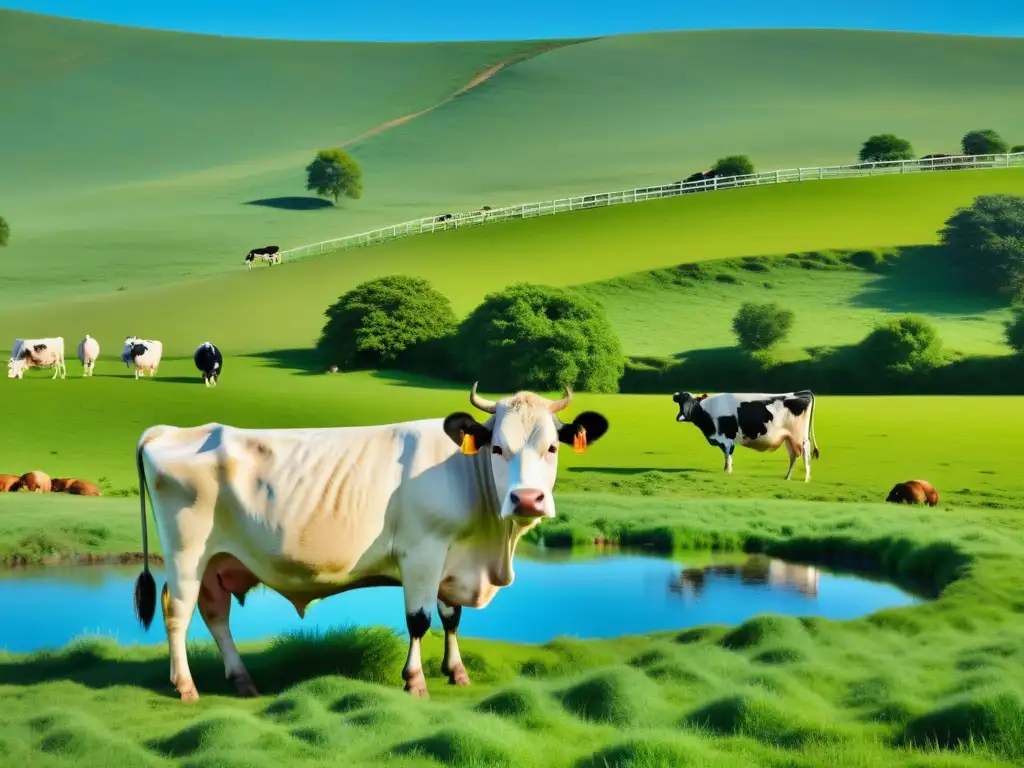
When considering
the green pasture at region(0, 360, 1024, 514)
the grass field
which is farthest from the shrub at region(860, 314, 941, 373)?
the green pasture at region(0, 360, 1024, 514)

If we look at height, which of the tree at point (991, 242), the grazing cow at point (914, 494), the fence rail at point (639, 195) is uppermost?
the fence rail at point (639, 195)

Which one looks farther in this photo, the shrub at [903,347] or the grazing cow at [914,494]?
the shrub at [903,347]

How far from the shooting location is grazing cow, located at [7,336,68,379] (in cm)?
4522

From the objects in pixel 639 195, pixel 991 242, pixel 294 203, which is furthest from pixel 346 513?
pixel 294 203

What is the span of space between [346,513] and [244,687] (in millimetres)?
1634

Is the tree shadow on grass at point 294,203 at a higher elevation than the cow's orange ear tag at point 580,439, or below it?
higher

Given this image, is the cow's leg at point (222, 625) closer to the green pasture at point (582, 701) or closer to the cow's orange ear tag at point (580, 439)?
the green pasture at point (582, 701)

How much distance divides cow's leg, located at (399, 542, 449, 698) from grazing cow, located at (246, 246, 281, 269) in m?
77.3

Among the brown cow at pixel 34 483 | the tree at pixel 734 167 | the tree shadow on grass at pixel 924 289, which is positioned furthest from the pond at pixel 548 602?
the tree at pixel 734 167

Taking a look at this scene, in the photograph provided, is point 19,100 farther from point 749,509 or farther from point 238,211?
point 749,509

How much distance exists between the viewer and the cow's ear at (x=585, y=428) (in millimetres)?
Result: 10312

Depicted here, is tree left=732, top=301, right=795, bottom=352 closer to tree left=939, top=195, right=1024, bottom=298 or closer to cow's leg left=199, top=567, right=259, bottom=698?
tree left=939, top=195, right=1024, bottom=298

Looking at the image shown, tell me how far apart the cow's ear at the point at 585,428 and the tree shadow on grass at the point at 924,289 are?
59.5 m

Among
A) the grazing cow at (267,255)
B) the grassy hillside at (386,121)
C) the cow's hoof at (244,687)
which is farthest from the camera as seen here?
the grassy hillside at (386,121)
